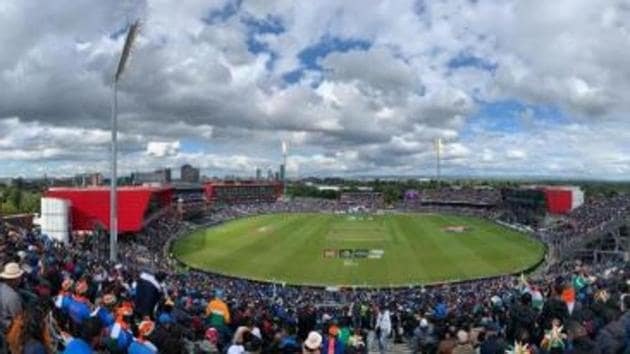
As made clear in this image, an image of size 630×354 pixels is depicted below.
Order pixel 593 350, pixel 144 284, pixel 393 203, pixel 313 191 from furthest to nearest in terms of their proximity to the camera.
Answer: pixel 313 191 → pixel 393 203 → pixel 144 284 → pixel 593 350

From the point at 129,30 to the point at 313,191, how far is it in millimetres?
155600

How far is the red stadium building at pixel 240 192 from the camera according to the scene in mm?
134500

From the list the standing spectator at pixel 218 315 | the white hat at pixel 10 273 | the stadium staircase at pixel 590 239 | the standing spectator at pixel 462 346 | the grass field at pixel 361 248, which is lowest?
the grass field at pixel 361 248

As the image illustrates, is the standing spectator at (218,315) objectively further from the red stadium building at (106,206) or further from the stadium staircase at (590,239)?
the stadium staircase at (590,239)

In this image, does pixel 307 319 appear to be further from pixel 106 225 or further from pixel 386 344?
pixel 106 225

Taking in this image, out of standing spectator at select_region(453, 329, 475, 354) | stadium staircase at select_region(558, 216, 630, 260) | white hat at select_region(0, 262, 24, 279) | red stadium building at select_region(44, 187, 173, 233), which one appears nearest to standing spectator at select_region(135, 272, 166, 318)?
white hat at select_region(0, 262, 24, 279)

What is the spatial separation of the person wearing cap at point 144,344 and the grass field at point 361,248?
3978 centimetres

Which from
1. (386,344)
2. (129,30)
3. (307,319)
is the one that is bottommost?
(386,344)

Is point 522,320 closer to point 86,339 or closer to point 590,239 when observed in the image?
point 86,339

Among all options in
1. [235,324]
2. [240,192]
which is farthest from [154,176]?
[235,324]

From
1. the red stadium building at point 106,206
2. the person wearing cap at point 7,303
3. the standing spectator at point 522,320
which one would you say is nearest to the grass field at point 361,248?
the red stadium building at point 106,206

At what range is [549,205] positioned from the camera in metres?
91.7

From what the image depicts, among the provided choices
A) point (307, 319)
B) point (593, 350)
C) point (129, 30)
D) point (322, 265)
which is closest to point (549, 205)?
point (322, 265)

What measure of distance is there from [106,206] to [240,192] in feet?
286
